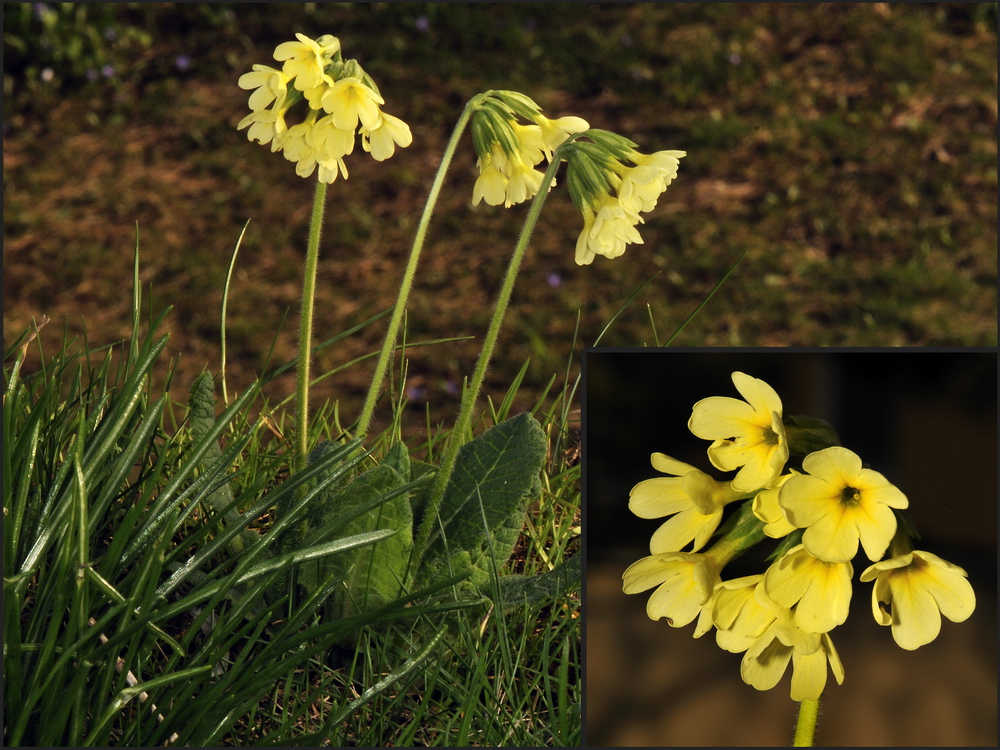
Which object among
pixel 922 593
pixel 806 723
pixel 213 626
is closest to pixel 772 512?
pixel 922 593

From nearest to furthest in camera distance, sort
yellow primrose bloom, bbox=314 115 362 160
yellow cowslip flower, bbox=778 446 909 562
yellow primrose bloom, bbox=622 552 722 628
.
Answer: yellow cowslip flower, bbox=778 446 909 562
yellow primrose bloom, bbox=622 552 722 628
yellow primrose bloom, bbox=314 115 362 160

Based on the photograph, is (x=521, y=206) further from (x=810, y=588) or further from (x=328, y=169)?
(x=810, y=588)

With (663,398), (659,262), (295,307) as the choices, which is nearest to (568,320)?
(659,262)

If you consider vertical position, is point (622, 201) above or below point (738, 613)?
above

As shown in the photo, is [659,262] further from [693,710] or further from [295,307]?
[693,710]

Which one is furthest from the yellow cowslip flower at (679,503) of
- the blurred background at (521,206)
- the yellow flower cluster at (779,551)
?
the blurred background at (521,206)

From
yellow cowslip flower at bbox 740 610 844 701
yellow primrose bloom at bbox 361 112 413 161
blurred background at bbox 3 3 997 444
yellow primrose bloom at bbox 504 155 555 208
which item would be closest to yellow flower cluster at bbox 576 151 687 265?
yellow primrose bloom at bbox 504 155 555 208

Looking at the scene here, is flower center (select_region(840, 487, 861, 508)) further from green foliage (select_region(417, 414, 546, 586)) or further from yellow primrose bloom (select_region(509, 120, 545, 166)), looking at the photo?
yellow primrose bloom (select_region(509, 120, 545, 166))
